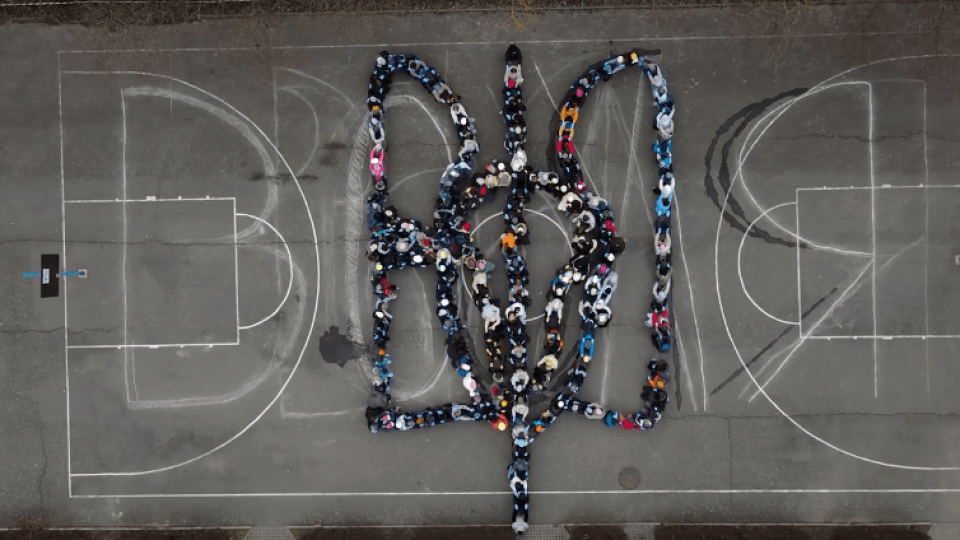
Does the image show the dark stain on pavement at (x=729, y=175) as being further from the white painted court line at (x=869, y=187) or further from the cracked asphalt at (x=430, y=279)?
the white painted court line at (x=869, y=187)

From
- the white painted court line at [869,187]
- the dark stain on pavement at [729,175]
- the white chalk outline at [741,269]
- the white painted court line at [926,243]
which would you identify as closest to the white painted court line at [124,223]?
the dark stain on pavement at [729,175]

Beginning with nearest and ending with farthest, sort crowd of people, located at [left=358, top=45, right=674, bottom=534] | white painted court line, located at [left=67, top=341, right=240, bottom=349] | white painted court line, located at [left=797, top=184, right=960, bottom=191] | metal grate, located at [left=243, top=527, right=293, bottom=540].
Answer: crowd of people, located at [left=358, top=45, right=674, bottom=534] → white painted court line, located at [left=797, top=184, right=960, bottom=191] → metal grate, located at [left=243, top=527, right=293, bottom=540] → white painted court line, located at [left=67, top=341, right=240, bottom=349]

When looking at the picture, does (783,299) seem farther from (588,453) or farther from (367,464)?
(367,464)

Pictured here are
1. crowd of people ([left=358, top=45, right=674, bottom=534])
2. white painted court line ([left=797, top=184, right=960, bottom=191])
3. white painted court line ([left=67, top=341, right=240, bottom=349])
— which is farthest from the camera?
white painted court line ([left=67, top=341, right=240, bottom=349])

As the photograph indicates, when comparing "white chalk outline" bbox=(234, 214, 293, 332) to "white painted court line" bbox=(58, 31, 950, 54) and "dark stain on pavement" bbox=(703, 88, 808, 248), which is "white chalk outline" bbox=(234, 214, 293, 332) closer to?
"white painted court line" bbox=(58, 31, 950, 54)

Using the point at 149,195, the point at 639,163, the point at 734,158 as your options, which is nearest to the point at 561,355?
the point at 639,163

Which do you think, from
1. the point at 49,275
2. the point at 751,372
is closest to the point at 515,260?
the point at 751,372

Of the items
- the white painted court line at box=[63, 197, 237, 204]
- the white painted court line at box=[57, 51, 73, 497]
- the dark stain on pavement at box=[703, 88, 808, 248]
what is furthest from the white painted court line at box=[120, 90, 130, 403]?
the dark stain on pavement at box=[703, 88, 808, 248]
